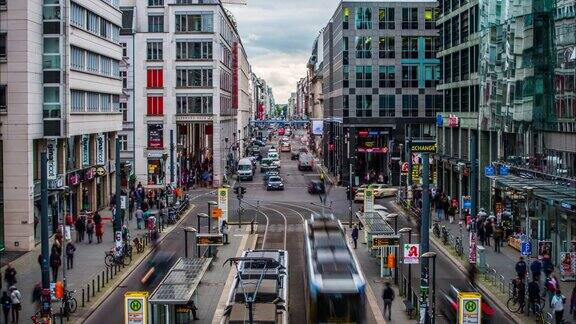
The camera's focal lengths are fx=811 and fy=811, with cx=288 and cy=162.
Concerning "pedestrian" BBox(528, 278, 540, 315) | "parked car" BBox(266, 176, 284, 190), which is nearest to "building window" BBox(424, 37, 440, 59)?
"parked car" BBox(266, 176, 284, 190)

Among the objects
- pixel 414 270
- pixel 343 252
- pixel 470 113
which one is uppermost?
pixel 470 113

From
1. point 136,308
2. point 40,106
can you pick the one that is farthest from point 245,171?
point 136,308

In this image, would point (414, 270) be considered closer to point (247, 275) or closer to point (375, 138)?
point (247, 275)

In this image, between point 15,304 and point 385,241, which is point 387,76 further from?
point 15,304

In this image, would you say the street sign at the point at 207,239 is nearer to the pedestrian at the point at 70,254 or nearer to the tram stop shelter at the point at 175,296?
the pedestrian at the point at 70,254

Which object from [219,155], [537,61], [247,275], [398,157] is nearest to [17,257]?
[247,275]

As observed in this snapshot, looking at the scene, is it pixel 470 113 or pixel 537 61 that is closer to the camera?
pixel 537 61
